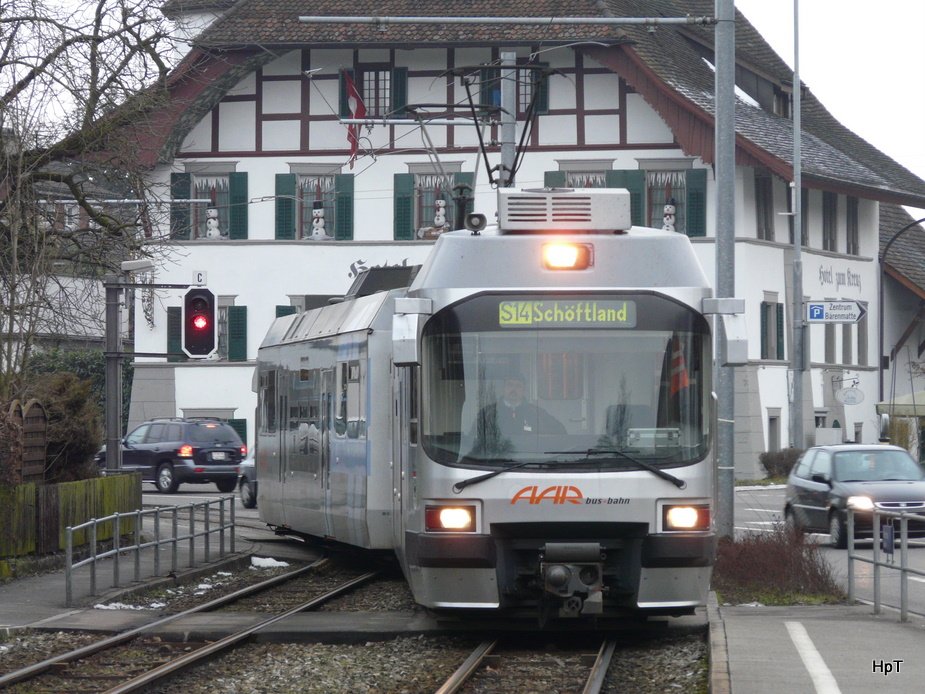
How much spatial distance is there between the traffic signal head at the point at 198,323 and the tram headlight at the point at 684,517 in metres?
8.58

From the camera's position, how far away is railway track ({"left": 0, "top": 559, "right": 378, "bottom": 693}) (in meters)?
11.3

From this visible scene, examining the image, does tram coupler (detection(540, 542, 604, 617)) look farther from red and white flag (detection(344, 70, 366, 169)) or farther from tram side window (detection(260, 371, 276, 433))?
red and white flag (detection(344, 70, 366, 169))

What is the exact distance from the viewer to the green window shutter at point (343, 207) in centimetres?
4919

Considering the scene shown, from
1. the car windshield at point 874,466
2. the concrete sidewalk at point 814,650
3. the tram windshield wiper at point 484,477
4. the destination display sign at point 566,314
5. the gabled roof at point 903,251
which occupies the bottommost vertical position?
the concrete sidewalk at point 814,650

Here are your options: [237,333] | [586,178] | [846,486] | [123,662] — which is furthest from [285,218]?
[123,662]

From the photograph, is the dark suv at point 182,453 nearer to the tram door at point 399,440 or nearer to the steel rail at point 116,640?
the steel rail at point 116,640

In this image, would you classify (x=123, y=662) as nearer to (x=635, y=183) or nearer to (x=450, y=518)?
(x=450, y=518)

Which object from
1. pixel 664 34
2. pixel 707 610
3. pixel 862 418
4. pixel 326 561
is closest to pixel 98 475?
pixel 326 561

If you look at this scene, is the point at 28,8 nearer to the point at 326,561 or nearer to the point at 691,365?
the point at 326,561

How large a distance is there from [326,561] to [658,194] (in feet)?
93.1

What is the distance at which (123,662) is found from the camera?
12484mm

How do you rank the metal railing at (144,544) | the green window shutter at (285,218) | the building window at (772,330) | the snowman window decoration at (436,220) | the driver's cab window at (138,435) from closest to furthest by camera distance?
the metal railing at (144,544), the driver's cab window at (138,435), the snowman window decoration at (436,220), the building window at (772,330), the green window shutter at (285,218)

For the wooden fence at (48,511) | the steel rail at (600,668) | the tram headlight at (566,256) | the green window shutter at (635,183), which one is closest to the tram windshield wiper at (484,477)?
the steel rail at (600,668)

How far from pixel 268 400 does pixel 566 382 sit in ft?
34.0
